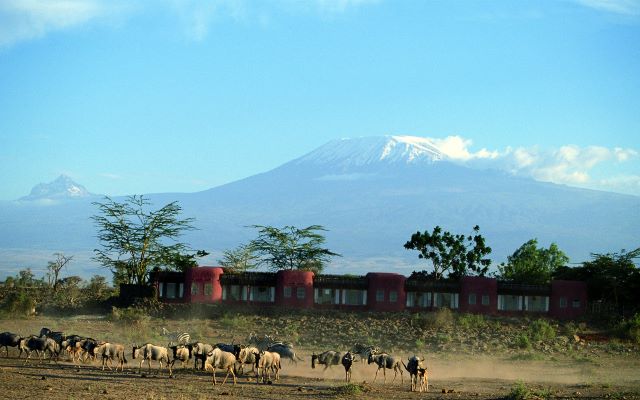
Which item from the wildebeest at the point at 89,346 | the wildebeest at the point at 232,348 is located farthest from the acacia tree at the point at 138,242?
the wildebeest at the point at 232,348

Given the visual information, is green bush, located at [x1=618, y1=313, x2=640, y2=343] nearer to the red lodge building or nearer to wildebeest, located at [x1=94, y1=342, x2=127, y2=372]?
the red lodge building

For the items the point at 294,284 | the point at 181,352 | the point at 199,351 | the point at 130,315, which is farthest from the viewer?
the point at 294,284

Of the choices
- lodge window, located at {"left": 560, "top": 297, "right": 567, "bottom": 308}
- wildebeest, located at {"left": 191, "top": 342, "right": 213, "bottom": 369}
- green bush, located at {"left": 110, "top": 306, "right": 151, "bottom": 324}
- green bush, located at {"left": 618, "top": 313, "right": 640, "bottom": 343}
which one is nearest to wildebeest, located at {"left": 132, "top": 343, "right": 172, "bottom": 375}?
wildebeest, located at {"left": 191, "top": 342, "right": 213, "bottom": 369}

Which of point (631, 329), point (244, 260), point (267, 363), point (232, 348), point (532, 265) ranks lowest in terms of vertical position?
point (267, 363)

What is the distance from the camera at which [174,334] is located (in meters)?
56.8

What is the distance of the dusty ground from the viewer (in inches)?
1437

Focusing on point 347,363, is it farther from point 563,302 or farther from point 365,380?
point 563,302

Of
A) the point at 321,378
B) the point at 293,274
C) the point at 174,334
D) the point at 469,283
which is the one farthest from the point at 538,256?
the point at 321,378

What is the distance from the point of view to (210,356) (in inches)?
1582

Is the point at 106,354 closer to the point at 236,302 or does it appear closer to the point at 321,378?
the point at 321,378

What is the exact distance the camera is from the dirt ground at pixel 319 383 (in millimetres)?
36281

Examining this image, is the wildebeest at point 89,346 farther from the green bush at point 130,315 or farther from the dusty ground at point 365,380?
the green bush at point 130,315

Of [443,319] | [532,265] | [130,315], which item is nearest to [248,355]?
[443,319]

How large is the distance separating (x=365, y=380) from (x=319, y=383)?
2.40 metres
